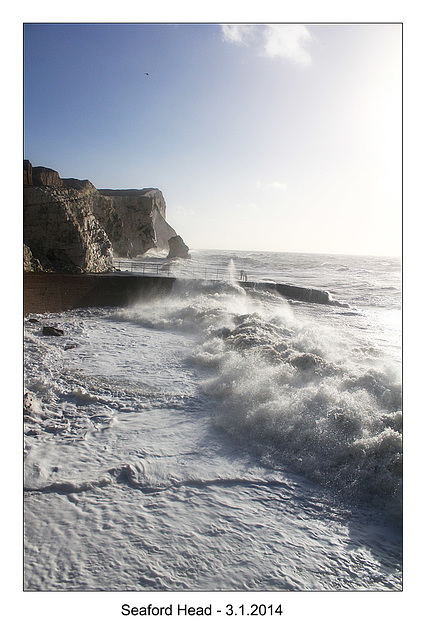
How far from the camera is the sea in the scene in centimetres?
241

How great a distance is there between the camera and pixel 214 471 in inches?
133

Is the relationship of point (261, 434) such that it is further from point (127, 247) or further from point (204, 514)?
point (127, 247)

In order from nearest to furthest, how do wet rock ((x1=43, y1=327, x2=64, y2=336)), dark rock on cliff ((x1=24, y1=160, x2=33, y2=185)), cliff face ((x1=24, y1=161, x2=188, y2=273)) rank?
wet rock ((x1=43, y1=327, x2=64, y2=336))
dark rock on cliff ((x1=24, y1=160, x2=33, y2=185))
cliff face ((x1=24, y1=161, x2=188, y2=273))

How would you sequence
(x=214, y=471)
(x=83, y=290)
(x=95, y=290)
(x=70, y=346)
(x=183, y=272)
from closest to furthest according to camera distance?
(x=214, y=471) → (x=70, y=346) → (x=83, y=290) → (x=95, y=290) → (x=183, y=272)

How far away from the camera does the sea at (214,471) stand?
2.41m

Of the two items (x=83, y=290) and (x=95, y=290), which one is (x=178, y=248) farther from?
(x=83, y=290)

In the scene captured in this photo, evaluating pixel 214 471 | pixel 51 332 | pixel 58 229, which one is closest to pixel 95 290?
pixel 58 229

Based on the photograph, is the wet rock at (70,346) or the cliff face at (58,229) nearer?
the wet rock at (70,346)

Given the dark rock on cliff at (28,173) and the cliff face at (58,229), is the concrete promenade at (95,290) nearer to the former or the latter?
the cliff face at (58,229)

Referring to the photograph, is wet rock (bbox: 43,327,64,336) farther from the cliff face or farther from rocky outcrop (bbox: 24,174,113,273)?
rocky outcrop (bbox: 24,174,113,273)

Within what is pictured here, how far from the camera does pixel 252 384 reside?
200 inches

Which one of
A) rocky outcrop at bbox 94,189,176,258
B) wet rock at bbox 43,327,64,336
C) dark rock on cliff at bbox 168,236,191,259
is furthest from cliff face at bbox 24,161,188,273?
dark rock on cliff at bbox 168,236,191,259

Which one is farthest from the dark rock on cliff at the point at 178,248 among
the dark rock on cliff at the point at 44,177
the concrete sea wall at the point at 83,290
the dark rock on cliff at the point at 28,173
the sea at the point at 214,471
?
the sea at the point at 214,471

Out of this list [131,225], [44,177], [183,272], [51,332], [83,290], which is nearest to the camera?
[51,332]
